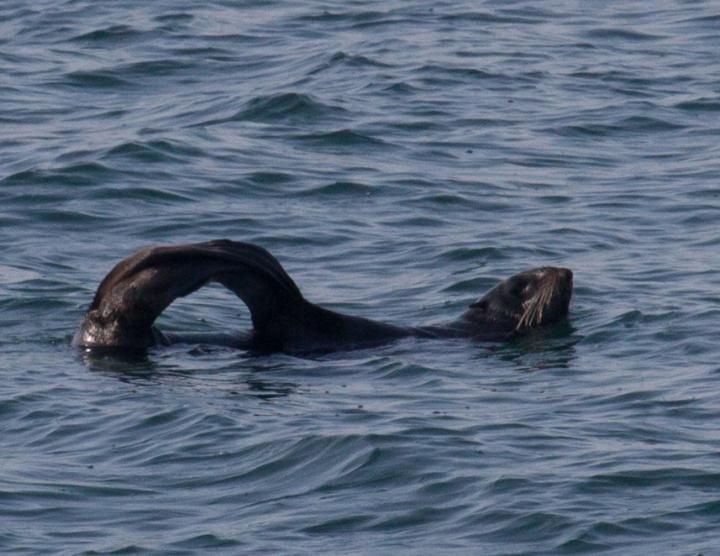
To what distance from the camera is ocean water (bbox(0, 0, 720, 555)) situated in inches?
321

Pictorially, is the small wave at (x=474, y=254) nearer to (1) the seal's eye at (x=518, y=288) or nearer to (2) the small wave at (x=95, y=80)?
(1) the seal's eye at (x=518, y=288)

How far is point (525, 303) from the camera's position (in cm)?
1188

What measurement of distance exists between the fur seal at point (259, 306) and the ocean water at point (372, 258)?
6.7 inches

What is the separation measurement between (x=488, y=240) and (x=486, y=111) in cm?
431

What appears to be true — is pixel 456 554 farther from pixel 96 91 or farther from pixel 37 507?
pixel 96 91

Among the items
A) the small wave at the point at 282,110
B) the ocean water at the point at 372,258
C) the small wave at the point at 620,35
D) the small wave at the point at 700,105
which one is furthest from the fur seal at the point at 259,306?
the small wave at the point at 620,35

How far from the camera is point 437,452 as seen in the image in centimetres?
884

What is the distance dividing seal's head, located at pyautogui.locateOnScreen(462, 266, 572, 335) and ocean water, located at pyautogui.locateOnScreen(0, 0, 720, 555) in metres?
0.17

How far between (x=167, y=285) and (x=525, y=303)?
2.55m

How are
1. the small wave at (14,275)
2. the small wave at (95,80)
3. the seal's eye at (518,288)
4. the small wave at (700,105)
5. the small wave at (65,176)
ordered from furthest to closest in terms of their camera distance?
1. the small wave at (95,80)
2. the small wave at (700,105)
3. the small wave at (65,176)
4. the small wave at (14,275)
5. the seal's eye at (518,288)

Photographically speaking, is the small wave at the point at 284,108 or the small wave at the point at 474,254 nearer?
the small wave at the point at 474,254

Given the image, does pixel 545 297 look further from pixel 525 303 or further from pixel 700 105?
pixel 700 105

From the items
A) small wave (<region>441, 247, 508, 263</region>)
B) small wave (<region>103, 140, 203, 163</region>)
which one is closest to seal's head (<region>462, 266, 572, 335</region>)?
small wave (<region>441, 247, 508, 263</region>)

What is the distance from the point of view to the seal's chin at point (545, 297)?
11.9 meters
